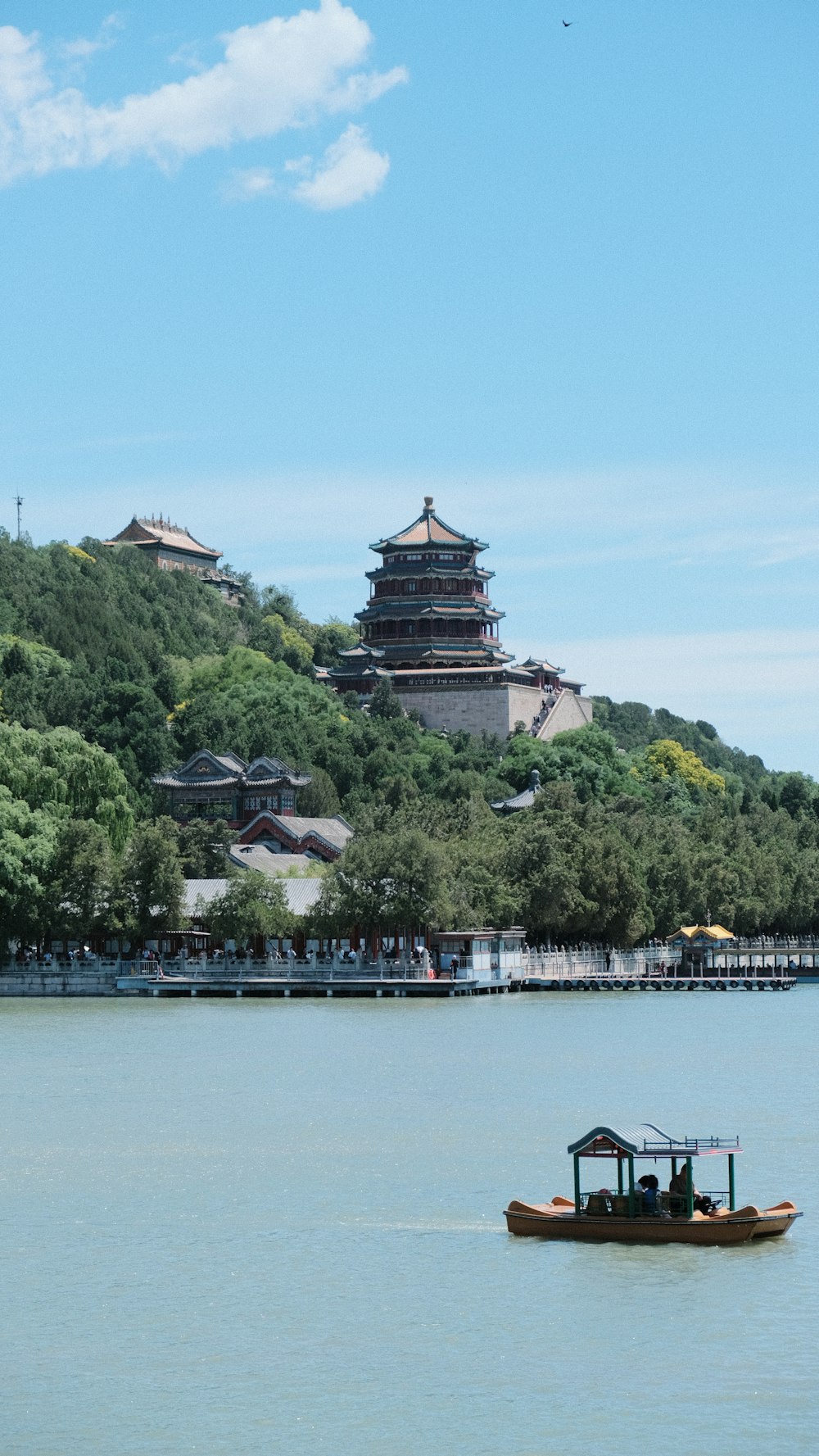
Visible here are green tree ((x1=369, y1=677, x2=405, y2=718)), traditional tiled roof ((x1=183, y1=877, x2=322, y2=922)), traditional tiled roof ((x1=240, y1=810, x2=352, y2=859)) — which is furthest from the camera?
green tree ((x1=369, y1=677, x2=405, y2=718))

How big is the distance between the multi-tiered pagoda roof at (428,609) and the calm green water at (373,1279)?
87943 millimetres

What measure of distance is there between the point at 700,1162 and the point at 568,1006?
39443mm

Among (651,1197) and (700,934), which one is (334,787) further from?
(651,1197)

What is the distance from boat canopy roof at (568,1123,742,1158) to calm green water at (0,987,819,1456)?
1.28 m

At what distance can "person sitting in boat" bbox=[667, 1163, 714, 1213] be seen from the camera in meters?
30.2

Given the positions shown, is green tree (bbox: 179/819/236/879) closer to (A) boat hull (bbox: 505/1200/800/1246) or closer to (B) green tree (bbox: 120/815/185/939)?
(B) green tree (bbox: 120/815/185/939)

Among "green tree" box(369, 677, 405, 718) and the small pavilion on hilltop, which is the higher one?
the small pavilion on hilltop

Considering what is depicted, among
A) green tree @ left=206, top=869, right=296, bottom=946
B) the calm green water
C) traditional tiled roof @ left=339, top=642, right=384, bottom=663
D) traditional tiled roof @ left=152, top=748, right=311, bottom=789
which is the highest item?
traditional tiled roof @ left=339, top=642, right=384, bottom=663

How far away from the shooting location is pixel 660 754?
14575cm

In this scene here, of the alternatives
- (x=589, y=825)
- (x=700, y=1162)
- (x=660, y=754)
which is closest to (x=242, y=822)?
(x=589, y=825)

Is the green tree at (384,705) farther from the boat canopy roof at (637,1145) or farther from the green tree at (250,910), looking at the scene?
the boat canopy roof at (637,1145)

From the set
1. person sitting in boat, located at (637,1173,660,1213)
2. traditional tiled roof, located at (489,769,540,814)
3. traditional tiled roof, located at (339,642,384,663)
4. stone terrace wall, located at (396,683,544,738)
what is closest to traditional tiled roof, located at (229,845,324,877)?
traditional tiled roof, located at (489,769,540,814)

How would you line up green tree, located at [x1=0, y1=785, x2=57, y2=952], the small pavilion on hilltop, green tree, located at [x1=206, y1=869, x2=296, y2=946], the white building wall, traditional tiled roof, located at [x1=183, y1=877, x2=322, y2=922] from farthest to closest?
1. the small pavilion on hilltop
2. the white building wall
3. traditional tiled roof, located at [x1=183, y1=877, x2=322, y2=922]
4. green tree, located at [x1=206, y1=869, x2=296, y2=946]
5. green tree, located at [x1=0, y1=785, x2=57, y2=952]

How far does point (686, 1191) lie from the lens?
3009 cm
